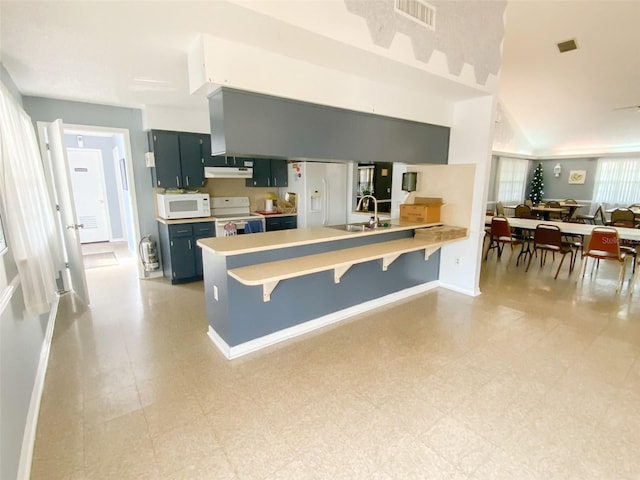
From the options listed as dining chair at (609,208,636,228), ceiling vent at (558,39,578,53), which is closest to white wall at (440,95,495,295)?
ceiling vent at (558,39,578,53)

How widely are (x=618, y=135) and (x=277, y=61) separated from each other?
393 inches

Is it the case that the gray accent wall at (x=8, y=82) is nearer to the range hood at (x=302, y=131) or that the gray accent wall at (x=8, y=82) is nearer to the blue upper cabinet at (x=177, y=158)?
the blue upper cabinet at (x=177, y=158)

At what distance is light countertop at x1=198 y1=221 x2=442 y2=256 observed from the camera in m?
2.61

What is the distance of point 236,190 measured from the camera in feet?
17.8

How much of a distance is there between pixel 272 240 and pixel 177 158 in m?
2.59

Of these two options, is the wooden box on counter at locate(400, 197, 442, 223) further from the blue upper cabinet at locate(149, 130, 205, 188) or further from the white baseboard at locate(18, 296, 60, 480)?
the white baseboard at locate(18, 296, 60, 480)

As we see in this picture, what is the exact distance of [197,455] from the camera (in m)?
1.75

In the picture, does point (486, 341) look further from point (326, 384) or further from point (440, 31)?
point (440, 31)

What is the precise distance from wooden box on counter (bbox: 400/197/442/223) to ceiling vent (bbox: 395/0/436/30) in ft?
6.78

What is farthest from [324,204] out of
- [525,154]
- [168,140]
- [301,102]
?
[525,154]

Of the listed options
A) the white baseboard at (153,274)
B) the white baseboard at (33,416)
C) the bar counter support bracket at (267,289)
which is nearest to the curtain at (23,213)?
the white baseboard at (33,416)

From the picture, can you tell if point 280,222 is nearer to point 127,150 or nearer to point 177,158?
point 177,158

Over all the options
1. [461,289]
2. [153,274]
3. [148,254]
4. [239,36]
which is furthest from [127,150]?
[461,289]

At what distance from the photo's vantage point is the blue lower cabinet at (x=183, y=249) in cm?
445
